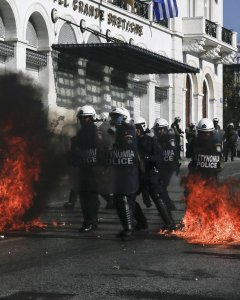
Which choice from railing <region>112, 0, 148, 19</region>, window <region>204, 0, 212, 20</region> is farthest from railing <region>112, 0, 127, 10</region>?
window <region>204, 0, 212, 20</region>

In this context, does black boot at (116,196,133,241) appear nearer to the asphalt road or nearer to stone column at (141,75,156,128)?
the asphalt road

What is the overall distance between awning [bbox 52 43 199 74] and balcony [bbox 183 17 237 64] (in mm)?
7144

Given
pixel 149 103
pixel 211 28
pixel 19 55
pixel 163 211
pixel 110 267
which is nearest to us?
pixel 110 267

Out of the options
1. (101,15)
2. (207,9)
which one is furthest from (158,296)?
(207,9)

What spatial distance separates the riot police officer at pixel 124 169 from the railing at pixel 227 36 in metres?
34.7

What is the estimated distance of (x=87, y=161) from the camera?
447 inches

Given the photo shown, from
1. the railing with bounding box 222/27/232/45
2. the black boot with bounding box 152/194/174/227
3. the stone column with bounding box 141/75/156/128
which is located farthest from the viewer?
the railing with bounding box 222/27/232/45

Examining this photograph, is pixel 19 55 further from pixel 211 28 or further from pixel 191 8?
pixel 211 28

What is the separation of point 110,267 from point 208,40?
110 feet

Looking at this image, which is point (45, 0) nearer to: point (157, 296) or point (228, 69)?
point (157, 296)

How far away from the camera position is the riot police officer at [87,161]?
11.3m

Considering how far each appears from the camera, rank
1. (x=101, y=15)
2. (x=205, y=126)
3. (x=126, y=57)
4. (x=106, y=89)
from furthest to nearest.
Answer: (x=106, y=89)
(x=101, y=15)
(x=126, y=57)
(x=205, y=126)

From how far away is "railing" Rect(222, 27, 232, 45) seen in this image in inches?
1754

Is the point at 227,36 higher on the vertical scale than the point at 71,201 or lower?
higher
